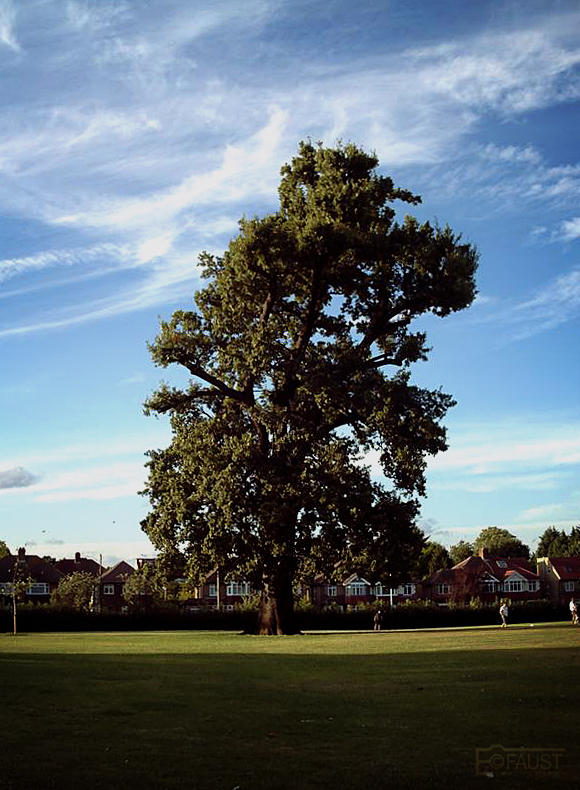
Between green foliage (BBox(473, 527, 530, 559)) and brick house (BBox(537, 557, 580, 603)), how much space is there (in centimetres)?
2999

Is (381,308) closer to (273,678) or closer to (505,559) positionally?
(273,678)

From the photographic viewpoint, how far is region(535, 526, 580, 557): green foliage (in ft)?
561

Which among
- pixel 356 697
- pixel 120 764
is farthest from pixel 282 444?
pixel 120 764

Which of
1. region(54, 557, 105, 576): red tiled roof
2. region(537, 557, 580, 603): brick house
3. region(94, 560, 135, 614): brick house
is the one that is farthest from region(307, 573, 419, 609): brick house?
region(54, 557, 105, 576): red tiled roof

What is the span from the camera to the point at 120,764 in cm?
1140

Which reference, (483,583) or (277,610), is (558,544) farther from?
(277,610)

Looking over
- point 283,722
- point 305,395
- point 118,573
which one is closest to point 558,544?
point 118,573

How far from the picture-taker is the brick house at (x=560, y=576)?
144 meters

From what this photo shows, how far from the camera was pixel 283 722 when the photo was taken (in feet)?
48.4

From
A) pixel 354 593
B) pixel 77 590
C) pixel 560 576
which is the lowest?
pixel 354 593

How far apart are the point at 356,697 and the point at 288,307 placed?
→ 1336 inches

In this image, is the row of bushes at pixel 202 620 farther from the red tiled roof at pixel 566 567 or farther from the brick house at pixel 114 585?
the red tiled roof at pixel 566 567

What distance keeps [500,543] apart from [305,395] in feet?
483

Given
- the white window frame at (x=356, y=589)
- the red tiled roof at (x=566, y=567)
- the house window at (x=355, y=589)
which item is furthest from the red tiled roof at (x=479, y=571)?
the house window at (x=355, y=589)
